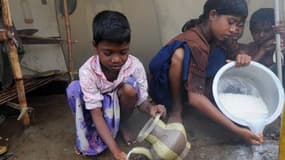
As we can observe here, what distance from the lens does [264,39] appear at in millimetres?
2443

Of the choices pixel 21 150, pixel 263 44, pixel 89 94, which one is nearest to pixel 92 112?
pixel 89 94

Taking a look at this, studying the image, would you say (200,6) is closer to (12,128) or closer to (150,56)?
(150,56)

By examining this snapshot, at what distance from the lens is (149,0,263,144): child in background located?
199 centimetres

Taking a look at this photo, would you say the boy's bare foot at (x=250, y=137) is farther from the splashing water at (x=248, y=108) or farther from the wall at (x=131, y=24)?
the wall at (x=131, y=24)

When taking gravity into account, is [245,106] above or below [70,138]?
above

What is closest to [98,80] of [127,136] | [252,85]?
[127,136]

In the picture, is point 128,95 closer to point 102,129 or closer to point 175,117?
point 102,129

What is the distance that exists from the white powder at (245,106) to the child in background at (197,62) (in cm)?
12

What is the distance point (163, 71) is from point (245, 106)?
19.6 inches

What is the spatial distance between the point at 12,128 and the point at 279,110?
1.51m

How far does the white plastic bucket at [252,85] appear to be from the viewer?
1.97 m

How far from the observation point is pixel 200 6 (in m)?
2.73

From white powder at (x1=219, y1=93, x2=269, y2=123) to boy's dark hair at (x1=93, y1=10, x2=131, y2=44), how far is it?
0.72 meters

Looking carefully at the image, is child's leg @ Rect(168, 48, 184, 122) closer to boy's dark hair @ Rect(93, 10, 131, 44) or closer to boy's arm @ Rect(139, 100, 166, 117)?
boy's arm @ Rect(139, 100, 166, 117)
